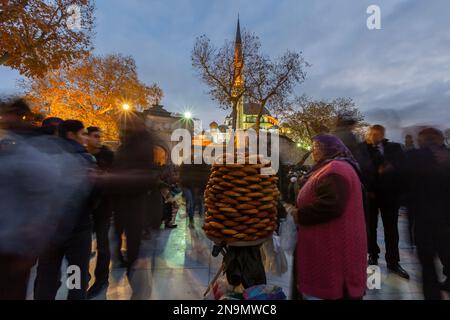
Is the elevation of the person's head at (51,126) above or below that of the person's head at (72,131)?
above

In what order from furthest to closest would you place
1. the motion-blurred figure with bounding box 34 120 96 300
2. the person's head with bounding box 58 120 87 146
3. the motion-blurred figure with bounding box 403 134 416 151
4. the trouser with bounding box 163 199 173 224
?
the trouser with bounding box 163 199 173 224 → the motion-blurred figure with bounding box 403 134 416 151 → the person's head with bounding box 58 120 87 146 → the motion-blurred figure with bounding box 34 120 96 300

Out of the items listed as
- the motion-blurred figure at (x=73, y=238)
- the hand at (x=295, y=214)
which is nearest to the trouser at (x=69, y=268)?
the motion-blurred figure at (x=73, y=238)

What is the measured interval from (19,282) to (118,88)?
988 inches

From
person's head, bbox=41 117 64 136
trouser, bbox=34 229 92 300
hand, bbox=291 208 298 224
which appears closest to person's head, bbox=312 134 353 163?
hand, bbox=291 208 298 224

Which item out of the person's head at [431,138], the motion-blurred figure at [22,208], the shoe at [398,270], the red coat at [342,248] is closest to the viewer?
the motion-blurred figure at [22,208]

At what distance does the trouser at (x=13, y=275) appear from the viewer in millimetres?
1566

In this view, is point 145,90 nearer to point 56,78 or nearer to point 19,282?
point 56,78

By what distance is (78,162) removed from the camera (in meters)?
1.99

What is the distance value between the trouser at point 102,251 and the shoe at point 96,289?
38 mm

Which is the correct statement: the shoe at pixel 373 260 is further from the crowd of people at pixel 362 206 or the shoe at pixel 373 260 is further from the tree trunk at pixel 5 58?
the tree trunk at pixel 5 58

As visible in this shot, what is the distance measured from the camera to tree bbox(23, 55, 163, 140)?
61.0 ft

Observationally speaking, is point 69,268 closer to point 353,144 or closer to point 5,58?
point 353,144

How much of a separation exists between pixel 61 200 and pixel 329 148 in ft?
6.97

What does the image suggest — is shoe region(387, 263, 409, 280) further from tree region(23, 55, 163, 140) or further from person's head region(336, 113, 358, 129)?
tree region(23, 55, 163, 140)
